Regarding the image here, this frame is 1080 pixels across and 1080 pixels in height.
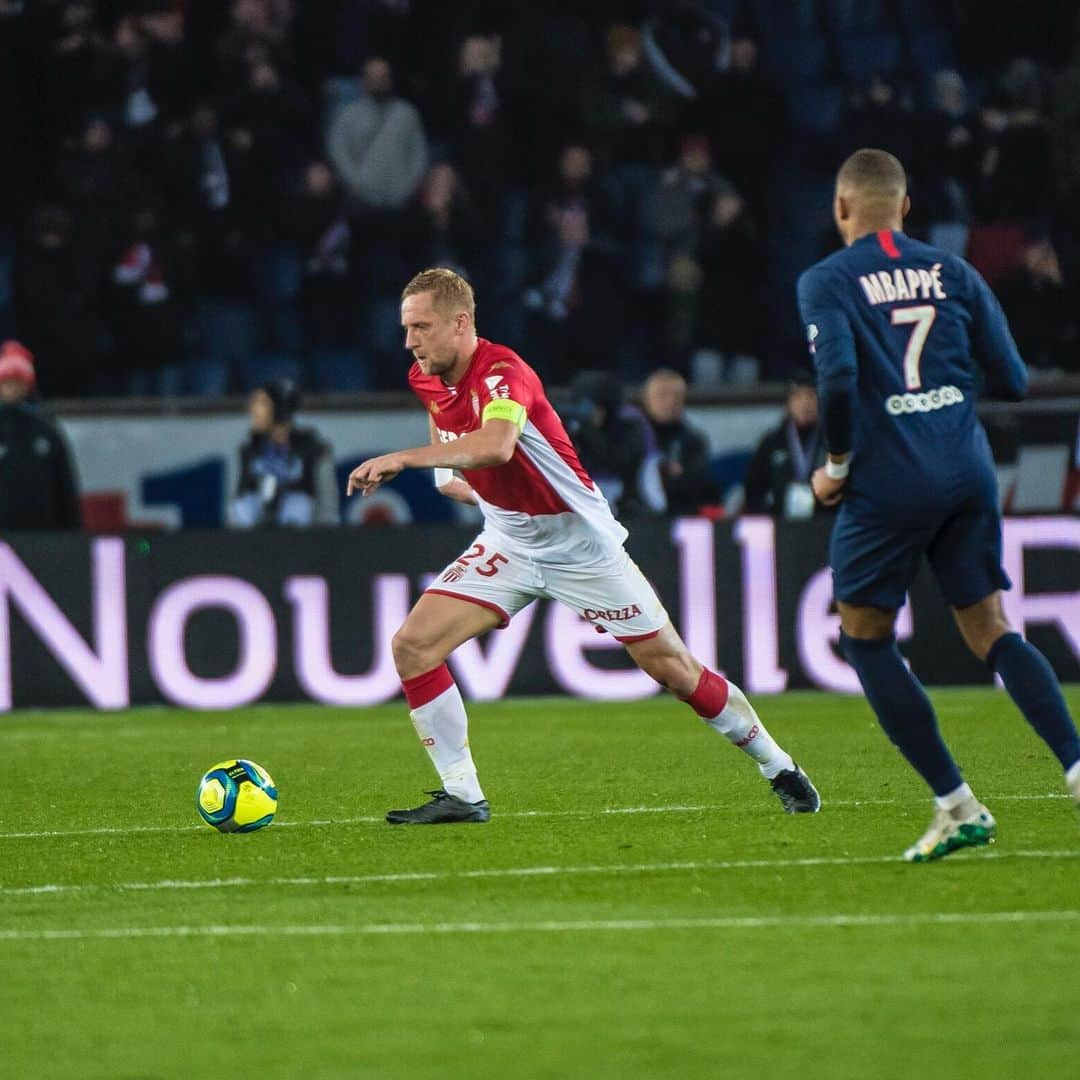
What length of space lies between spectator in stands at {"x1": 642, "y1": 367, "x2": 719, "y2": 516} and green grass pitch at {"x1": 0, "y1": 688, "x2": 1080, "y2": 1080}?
4427mm

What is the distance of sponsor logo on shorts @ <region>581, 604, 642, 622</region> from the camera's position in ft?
25.7

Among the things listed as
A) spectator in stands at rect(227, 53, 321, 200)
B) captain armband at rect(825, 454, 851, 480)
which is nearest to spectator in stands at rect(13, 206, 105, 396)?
spectator in stands at rect(227, 53, 321, 200)

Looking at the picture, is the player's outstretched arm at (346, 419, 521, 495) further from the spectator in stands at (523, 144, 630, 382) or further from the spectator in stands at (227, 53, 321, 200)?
the spectator in stands at (227, 53, 321, 200)

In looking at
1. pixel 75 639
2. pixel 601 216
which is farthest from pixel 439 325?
pixel 601 216

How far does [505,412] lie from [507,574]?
0.76 metres

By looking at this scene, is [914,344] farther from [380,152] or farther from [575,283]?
[380,152]

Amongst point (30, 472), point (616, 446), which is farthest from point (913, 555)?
point (30, 472)

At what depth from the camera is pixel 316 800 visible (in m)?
8.94

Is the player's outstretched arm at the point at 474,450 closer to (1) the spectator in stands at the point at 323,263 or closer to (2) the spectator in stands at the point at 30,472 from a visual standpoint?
(2) the spectator in stands at the point at 30,472

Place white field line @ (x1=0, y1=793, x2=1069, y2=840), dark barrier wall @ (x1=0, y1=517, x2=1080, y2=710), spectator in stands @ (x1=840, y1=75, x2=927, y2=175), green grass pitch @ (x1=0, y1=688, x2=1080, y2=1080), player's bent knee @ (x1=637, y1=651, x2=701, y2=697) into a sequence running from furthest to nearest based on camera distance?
spectator in stands @ (x1=840, y1=75, x2=927, y2=175), dark barrier wall @ (x1=0, y1=517, x2=1080, y2=710), white field line @ (x1=0, y1=793, x2=1069, y2=840), player's bent knee @ (x1=637, y1=651, x2=701, y2=697), green grass pitch @ (x1=0, y1=688, x2=1080, y2=1080)

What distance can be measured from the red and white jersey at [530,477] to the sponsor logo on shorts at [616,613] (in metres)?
0.22

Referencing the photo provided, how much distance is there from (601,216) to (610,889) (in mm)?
10886

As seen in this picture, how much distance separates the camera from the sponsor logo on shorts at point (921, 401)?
639 centimetres

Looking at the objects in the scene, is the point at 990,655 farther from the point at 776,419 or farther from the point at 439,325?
the point at 776,419
